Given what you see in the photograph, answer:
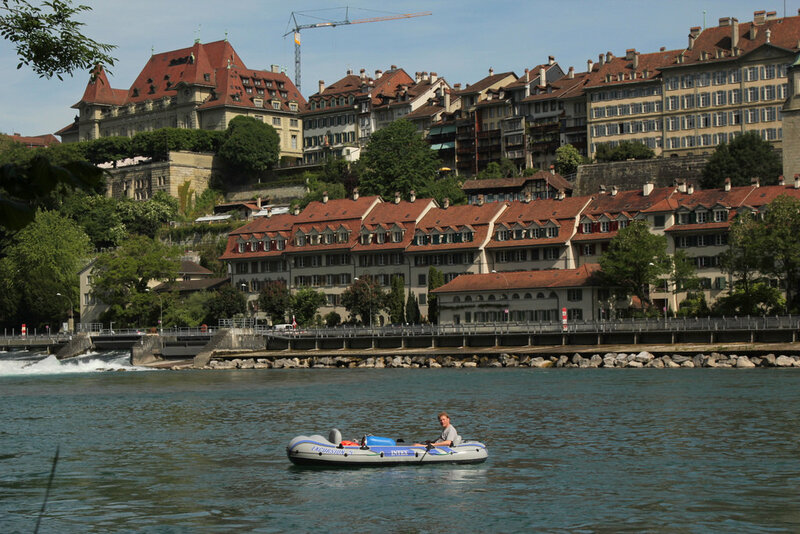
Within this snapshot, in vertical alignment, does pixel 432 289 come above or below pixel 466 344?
above

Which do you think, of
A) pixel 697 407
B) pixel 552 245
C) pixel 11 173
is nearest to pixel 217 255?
pixel 552 245

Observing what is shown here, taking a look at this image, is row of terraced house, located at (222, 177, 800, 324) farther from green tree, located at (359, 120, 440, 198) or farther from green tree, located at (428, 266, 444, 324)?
green tree, located at (359, 120, 440, 198)

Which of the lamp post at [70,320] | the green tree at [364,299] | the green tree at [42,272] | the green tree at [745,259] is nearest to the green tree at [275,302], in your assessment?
the green tree at [364,299]

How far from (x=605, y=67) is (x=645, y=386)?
7896cm

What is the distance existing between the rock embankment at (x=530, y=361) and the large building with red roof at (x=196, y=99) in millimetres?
78521

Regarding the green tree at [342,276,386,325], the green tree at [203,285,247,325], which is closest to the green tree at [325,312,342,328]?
the green tree at [342,276,386,325]

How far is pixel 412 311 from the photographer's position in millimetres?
99062

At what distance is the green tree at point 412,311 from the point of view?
98438 millimetres

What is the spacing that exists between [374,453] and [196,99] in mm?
139639

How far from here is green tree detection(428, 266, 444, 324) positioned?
97438 millimetres

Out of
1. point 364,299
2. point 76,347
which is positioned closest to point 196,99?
point 76,347

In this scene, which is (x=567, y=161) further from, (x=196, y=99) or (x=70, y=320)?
(x=196, y=99)

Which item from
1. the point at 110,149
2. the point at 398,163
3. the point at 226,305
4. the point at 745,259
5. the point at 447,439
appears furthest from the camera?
the point at 110,149

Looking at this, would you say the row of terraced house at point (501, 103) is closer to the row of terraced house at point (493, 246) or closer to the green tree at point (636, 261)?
the row of terraced house at point (493, 246)
